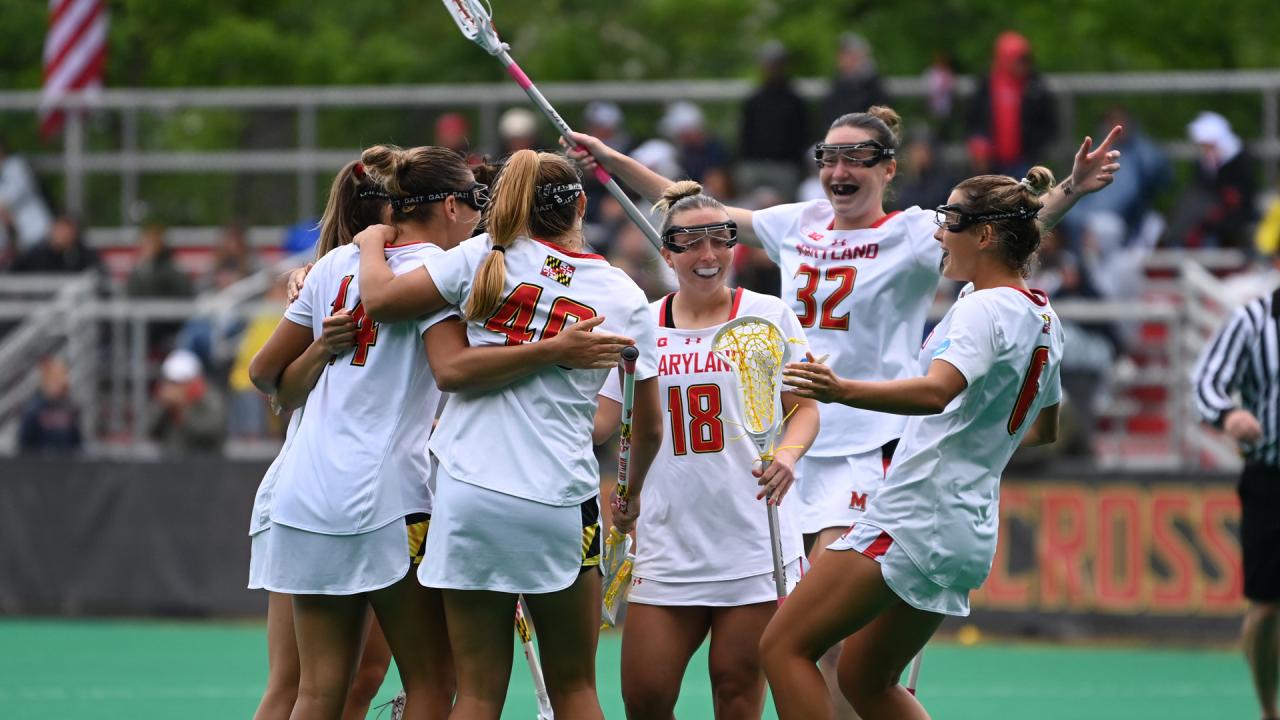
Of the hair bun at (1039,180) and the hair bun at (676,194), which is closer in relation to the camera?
the hair bun at (1039,180)

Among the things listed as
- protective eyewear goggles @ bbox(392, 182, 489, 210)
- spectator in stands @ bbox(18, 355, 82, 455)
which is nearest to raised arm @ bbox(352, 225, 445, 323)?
protective eyewear goggles @ bbox(392, 182, 489, 210)

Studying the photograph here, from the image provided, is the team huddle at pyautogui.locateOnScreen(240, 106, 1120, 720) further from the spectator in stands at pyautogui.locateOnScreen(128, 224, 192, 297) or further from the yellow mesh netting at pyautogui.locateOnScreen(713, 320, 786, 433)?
the spectator in stands at pyautogui.locateOnScreen(128, 224, 192, 297)

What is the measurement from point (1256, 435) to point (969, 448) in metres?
3.62

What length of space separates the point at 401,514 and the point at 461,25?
2346 mm

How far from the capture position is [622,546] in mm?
6449

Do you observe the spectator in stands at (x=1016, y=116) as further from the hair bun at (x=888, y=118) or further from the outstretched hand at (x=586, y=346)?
the outstretched hand at (x=586, y=346)

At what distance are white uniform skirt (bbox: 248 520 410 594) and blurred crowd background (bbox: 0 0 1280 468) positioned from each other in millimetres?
7768

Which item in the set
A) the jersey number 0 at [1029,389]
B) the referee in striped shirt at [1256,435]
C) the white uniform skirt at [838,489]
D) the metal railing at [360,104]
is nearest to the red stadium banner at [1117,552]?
the referee in striped shirt at [1256,435]

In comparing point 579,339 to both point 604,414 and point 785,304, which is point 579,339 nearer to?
point 604,414

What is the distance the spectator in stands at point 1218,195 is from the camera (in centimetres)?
1444

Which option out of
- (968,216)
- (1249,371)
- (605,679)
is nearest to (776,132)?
(605,679)

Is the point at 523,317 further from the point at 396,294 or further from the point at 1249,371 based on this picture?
the point at 1249,371

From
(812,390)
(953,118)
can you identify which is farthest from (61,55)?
(812,390)

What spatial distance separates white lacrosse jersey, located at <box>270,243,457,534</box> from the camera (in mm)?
5730
